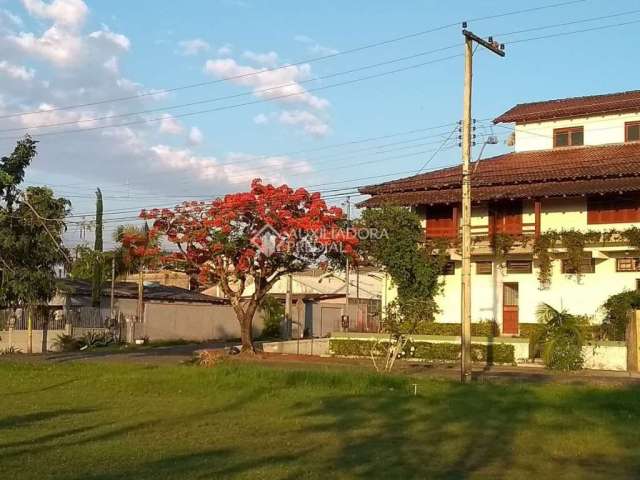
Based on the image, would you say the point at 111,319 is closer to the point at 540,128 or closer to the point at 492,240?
the point at 492,240

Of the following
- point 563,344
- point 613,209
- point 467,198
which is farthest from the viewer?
point 613,209

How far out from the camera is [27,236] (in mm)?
26312

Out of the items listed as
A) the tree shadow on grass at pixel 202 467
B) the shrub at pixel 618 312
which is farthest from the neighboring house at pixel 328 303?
the tree shadow on grass at pixel 202 467

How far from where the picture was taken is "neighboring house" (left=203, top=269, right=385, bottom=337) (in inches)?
2052

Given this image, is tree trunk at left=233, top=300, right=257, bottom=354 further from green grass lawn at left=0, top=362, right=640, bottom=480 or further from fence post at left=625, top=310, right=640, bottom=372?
fence post at left=625, top=310, right=640, bottom=372

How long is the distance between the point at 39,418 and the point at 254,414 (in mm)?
3878

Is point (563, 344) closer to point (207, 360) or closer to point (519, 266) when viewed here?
point (519, 266)

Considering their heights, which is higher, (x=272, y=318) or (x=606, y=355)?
(x=272, y=318)

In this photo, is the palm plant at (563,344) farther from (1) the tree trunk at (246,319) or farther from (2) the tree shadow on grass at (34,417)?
(2) the tree shadow on grass at (34,417)

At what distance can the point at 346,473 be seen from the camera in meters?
10.5

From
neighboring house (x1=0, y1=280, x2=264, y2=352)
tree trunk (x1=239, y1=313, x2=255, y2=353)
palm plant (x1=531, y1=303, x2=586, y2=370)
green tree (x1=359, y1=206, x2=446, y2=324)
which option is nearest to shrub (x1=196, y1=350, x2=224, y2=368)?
tree trunk (x1=239, y1=313, x2=255, y2=353)

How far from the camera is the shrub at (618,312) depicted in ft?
110

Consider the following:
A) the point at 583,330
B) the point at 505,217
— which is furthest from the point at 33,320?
the point at 583,330

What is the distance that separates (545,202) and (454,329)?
682cm
